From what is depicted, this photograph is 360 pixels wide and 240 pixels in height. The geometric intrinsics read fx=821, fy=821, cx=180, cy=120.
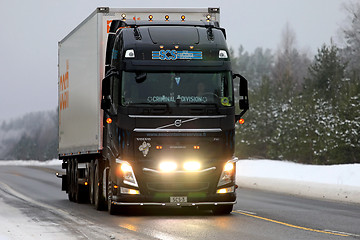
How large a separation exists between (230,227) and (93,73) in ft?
19.2

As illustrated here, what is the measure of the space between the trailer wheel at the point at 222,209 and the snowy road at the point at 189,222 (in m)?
0.21

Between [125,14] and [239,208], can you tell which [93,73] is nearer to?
[125,14]

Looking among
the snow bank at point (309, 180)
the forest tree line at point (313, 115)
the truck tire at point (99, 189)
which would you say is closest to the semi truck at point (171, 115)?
the truck tire at point (99, 189)

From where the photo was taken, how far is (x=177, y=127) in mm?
15391

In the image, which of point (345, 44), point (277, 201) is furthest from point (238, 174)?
point (345, 44)

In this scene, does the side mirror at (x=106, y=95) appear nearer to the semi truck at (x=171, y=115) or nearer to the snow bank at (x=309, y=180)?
the semi truck at (x=171, y=115)

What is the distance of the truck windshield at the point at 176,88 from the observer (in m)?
15.5

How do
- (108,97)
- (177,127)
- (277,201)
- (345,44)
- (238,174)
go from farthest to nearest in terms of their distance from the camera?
(345,44)
(238,174)
(277,201)
(108,97)
(177,127)

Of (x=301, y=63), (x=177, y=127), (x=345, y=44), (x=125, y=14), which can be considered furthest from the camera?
(x=301, y=63)

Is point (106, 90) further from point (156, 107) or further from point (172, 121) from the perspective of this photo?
point (172, 121)

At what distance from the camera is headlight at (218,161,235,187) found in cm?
1574

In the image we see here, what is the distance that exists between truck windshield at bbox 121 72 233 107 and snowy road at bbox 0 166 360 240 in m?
2.25

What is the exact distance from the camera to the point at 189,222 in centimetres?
1473

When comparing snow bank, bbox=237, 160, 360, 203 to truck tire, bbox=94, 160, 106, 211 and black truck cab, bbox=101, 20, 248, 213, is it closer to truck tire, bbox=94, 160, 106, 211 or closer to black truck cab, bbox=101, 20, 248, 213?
truck tire, bbox=94, 160, 106, 211
